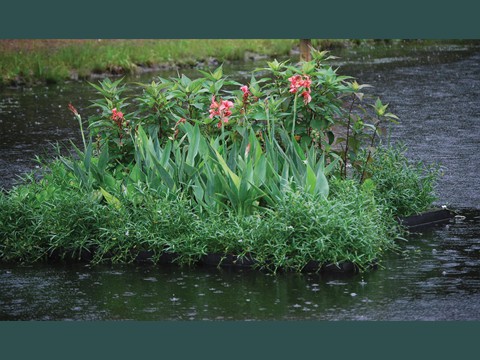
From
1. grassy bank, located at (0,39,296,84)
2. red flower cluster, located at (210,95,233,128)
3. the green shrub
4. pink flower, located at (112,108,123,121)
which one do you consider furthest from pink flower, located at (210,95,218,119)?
grassy bank, located at (0,39,296,84)

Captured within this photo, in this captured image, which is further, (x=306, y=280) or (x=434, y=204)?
(x=434, y=204)

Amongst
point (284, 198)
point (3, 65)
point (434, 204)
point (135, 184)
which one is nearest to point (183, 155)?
point (135, 184)

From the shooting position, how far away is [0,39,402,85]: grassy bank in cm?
2462

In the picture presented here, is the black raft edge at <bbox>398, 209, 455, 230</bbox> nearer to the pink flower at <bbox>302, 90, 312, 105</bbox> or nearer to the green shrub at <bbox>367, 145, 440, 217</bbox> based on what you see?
the green shrub at <bbox>367, 145, 440, 217</bbox>

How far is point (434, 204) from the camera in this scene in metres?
11.9

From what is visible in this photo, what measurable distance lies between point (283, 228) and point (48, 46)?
1895cm

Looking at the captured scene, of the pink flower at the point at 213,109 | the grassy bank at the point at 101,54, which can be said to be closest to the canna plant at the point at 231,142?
the pink flower at the point at 213,109

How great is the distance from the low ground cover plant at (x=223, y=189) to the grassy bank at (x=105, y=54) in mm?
13405

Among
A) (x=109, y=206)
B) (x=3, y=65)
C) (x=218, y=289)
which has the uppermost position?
(x=3, y=65)

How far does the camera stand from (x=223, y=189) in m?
10.3

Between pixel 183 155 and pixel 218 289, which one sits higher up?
pixel 183 155

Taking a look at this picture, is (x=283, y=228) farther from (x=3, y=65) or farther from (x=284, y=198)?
(x=3, y=65)

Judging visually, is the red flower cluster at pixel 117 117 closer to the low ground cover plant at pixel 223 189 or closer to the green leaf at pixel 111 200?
the low ground cover plant at pixel 223 189

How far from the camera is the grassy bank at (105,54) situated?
A: 24.6m
